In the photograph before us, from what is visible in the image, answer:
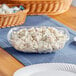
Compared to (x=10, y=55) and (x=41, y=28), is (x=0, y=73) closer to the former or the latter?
(x=10, y=55)

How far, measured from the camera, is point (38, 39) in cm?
118

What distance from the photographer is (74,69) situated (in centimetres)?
102

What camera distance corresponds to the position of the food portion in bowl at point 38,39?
1151 mm

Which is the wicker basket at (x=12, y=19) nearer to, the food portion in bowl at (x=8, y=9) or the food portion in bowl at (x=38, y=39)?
the food portion in bowl at (x=8, y=9)

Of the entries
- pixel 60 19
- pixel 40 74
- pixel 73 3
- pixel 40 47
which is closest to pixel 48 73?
pixel 40 74

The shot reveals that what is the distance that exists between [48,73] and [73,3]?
106 cm

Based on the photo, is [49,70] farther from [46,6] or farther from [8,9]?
[46,6]

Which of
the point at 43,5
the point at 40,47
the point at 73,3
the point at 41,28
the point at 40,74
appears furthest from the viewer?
the point at 73,3

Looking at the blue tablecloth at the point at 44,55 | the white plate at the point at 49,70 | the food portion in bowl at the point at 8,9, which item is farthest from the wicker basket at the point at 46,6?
the white plate at the point at 49,70

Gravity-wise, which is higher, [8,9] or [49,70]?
[8,9]

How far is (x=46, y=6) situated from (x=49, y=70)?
27.7 inches

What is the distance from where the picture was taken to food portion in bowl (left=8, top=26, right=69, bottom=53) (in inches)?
45.3

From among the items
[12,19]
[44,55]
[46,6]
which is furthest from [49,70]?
[46,6]

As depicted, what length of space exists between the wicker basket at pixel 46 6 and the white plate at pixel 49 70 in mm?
652
